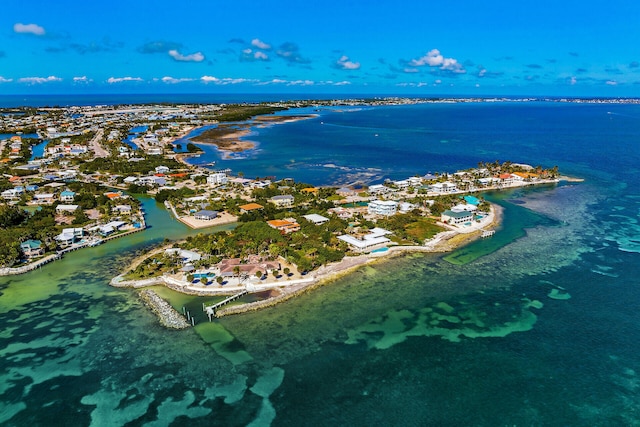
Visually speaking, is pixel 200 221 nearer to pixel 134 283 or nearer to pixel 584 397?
pixel 134 283

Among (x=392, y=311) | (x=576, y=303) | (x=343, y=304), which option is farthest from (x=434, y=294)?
(x=576, y=303)

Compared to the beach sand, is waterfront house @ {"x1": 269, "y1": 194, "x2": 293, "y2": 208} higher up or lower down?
higher up

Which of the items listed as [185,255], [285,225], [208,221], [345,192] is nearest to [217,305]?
[185,255]

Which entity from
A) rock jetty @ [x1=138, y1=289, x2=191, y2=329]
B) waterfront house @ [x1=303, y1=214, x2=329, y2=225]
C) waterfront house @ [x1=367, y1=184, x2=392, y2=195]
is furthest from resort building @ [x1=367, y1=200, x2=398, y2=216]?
rock jetty @ [x1=138, y1=289, x2=191, y2=329]

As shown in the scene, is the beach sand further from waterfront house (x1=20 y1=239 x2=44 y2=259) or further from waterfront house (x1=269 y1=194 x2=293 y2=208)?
waterfront house (x1=20 y1=239 x2=44 y2=259)

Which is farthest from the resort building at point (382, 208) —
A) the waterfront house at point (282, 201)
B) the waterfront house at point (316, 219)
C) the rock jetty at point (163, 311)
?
the rock jetty at point (163, 311)

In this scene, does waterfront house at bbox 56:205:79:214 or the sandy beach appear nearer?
the sandy beach

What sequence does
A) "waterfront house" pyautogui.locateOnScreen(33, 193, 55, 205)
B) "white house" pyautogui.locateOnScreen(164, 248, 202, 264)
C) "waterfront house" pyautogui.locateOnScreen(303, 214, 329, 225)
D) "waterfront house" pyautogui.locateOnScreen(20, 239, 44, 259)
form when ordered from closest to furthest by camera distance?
"white house" pyautogui.locateOnScreen(164, 248, 202, 264), "waterfront house" pyautogui.locateOnScreen(20, 239, 44, 259), "waterfront house" pyautogui.locateOnScreen(303, 214, 329, 225), "waterfront house" pyautogui.locateOnScreen(33, 193, 55, 205)
